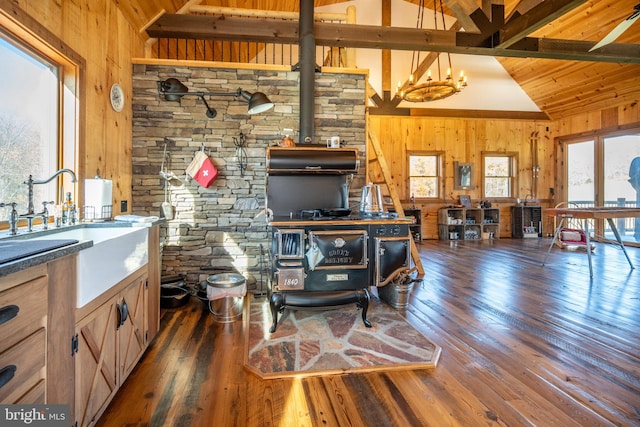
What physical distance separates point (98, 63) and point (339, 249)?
250cm

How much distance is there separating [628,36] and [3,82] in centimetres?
795

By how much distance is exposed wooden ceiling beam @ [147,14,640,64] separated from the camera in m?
3.51

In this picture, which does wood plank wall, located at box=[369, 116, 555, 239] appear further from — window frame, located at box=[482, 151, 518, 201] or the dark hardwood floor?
the dark hardwood floor

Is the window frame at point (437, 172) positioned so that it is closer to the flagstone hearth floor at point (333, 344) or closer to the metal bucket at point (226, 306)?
the flagstone hearth floor at point (333, 344)

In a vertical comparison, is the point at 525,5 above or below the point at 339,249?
above

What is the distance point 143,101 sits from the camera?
333cm

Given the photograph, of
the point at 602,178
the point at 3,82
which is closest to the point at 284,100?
the point at 3,82

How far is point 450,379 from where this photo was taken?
1848 mm

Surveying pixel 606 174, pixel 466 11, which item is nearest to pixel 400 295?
pixel 466 11

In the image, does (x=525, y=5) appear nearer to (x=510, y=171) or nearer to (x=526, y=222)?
(x=510, y=171)

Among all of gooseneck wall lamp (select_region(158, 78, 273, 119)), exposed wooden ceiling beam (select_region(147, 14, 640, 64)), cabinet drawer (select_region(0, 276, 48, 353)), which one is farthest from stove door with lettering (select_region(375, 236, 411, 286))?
exposed wooden ceiling beam (select_region(147, 14, 640, 64))

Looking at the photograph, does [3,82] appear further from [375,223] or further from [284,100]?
[375,223]

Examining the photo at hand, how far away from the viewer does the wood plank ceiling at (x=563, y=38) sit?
3.42m

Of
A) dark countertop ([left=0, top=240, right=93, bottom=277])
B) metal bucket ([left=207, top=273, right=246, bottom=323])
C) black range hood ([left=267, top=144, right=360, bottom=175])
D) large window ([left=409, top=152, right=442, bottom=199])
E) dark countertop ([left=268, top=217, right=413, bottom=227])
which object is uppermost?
large window ([left=409, top=152, right=442, bottom=199])
